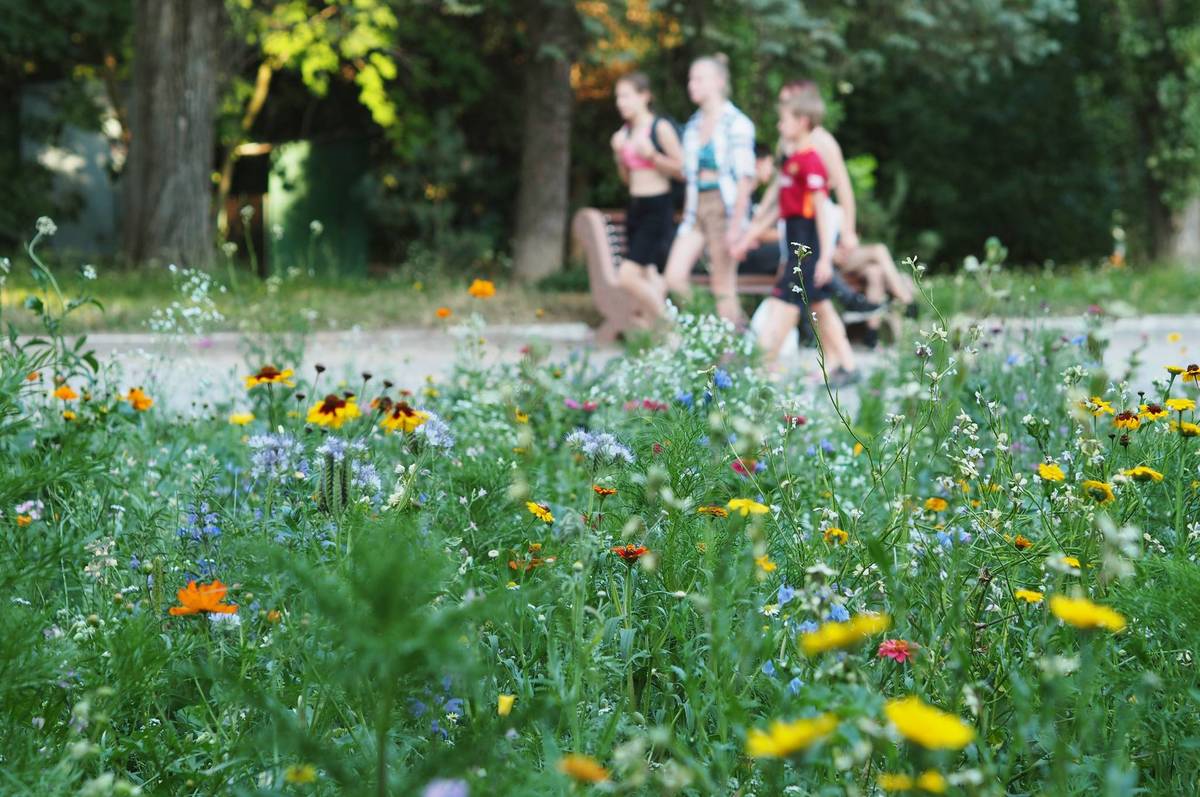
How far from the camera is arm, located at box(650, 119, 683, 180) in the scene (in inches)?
415

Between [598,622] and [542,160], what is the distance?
51.6 ft

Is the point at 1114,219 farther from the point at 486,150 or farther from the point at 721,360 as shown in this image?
the point at 721,360

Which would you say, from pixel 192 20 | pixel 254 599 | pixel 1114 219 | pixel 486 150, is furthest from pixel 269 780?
pixel 1114 219

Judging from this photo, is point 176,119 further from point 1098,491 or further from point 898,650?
point 898,650

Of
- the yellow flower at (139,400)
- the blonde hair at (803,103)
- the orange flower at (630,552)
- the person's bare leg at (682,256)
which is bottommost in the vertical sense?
the orange flower at (630,552)

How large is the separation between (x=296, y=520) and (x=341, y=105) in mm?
20791

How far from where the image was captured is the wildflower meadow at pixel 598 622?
1874mm

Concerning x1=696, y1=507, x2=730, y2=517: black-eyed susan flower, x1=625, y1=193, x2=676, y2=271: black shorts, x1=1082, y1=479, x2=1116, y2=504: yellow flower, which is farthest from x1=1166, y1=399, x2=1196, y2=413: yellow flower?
x1=625, y1=193, x2=676, y2=271: black shorts

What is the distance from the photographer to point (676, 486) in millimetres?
2977

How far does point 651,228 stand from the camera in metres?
11.0

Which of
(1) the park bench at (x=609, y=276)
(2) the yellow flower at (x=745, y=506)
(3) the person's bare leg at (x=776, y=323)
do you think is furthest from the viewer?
(1) the park bench at (x=609, y=276)

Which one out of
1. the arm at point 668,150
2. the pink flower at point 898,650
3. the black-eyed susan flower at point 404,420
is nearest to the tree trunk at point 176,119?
the arm at point 668,150

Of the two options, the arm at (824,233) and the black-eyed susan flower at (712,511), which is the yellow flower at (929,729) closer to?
the black-eyed susan flower at (712,511)

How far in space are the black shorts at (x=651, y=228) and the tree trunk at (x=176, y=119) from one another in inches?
219
